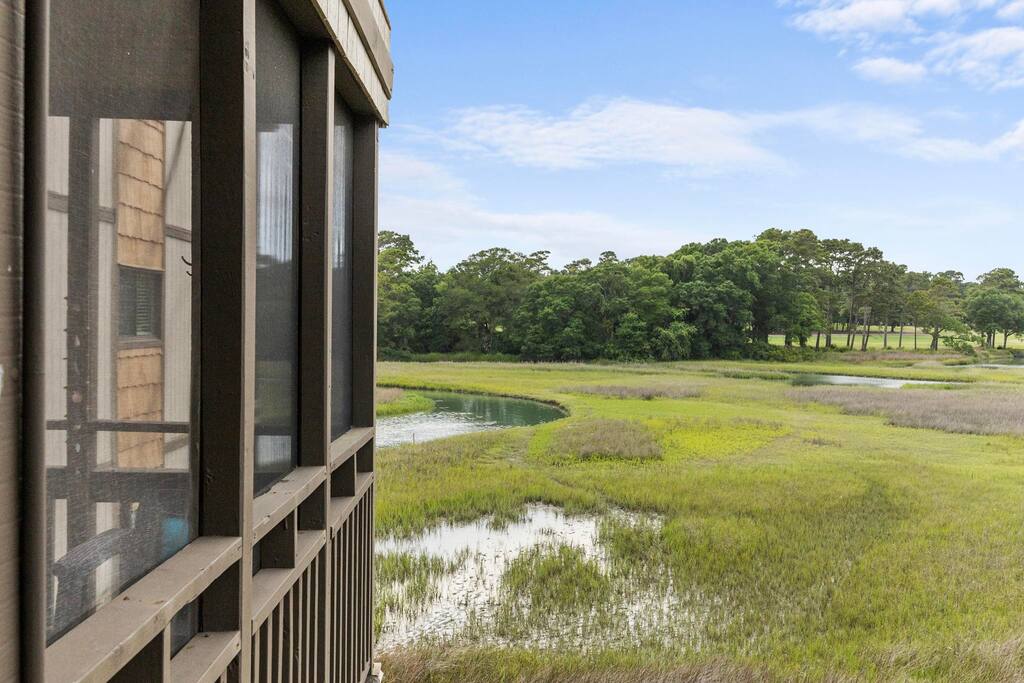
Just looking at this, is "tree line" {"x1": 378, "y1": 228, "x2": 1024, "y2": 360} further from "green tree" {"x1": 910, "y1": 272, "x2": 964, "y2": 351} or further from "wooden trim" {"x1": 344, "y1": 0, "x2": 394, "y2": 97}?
"wooden trim" {"x1": 344, "y1": 0, "x2": 394, "y2": 97}

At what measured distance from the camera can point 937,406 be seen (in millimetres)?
22406

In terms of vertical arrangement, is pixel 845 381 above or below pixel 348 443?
below

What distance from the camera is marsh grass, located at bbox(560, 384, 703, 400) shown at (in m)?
26.7

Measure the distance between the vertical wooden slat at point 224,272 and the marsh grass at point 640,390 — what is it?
25.0 meters

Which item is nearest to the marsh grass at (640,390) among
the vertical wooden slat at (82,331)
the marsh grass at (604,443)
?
the marsh grass at (604,443)

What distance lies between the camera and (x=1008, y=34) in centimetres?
5784

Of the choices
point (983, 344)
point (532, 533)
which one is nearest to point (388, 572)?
point (532, 533)

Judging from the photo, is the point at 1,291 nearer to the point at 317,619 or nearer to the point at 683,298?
the point at 317,619

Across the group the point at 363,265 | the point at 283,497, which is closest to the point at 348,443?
the point at 363,265

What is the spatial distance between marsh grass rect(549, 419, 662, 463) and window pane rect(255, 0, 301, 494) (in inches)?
503

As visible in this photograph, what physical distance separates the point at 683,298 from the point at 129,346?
52648mm

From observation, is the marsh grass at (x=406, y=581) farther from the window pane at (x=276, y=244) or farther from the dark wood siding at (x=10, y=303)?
the dark wood siding at (x=10, y=303)

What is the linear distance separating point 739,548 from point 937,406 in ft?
55.2

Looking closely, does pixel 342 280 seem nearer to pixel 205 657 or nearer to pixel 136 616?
pixel 205 657
